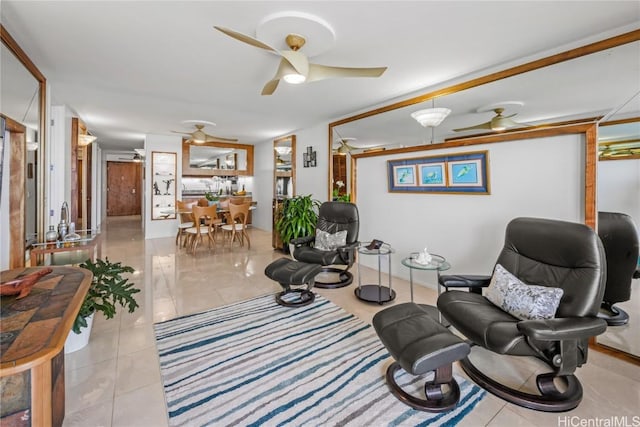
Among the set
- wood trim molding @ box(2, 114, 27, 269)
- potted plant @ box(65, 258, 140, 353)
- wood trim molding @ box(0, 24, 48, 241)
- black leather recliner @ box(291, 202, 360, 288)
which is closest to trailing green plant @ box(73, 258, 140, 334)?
potted plant @ box(65, 258, 140, 353)

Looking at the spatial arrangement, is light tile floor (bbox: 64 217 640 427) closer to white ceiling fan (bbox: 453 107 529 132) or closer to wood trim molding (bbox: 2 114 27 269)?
wood trim molding (bbox: 2 114 27 269)

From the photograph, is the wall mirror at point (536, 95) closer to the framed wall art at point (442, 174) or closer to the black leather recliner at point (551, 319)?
the framed wall art at point (442, 174)

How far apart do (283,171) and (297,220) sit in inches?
92.8

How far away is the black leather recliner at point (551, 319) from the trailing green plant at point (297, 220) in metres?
2.70

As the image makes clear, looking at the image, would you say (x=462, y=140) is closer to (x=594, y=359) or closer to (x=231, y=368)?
(x=594, y=359)

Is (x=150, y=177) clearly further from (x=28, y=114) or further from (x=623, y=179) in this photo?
(x=623, y=179)

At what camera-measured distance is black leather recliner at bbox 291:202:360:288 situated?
3432mm

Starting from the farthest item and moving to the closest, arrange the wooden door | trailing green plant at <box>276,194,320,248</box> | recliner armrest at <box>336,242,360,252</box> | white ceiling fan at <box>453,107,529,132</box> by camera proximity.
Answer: the wooden door, trailing green plant at <box>276,194,320,248</box>, recliner armrest at <box>336,242,360,252</box>, white ceiling fan at <box>453,107,529,132</box>

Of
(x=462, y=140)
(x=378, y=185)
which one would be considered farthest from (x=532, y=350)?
(x=378, y=185)

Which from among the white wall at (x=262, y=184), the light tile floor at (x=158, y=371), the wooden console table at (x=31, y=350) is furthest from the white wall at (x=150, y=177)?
the wooden console table at (x=31, y=350)

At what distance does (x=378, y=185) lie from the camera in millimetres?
4156

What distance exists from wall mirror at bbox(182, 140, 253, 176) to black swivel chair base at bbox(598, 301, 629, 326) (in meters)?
7.82

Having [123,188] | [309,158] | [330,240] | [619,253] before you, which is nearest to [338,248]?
[330,240]

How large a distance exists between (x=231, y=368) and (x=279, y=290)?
147 cm
